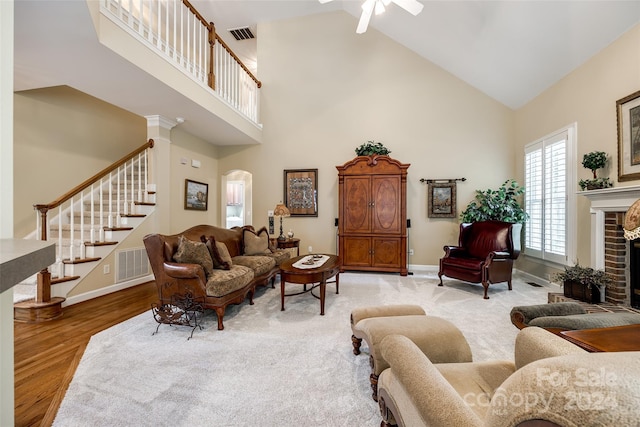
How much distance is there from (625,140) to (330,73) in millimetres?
4823

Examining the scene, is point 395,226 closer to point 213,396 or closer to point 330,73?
point 330,73

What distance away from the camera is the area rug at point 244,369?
1585mm

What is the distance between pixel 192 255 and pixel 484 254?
4275mm

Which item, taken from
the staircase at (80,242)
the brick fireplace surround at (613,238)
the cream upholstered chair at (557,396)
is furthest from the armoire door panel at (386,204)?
the cream upholstered chair at (557,396)

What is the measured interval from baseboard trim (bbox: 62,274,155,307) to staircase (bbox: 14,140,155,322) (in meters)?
0.10

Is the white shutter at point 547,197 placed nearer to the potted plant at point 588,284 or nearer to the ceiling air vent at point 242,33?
the potted plant at point 588,284

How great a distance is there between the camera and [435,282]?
4.58 meters

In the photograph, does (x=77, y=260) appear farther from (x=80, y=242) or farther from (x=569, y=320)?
(x=569, y=320)

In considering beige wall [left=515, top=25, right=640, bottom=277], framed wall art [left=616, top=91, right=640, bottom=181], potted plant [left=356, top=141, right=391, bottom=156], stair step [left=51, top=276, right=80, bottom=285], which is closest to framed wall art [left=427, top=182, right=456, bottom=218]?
potted plant [left=356, top=141, right=391, bottom=156]

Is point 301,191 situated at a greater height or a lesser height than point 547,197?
greater

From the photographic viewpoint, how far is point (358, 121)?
19.0ft

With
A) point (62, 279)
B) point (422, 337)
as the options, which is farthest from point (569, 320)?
point (62, 279)

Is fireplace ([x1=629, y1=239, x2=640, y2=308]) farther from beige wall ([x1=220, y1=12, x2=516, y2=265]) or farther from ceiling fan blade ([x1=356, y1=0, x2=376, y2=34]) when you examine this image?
ceiling fan blade ([x1=356, y1=0, x2=376, y2=34])

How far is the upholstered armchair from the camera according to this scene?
387 cm
